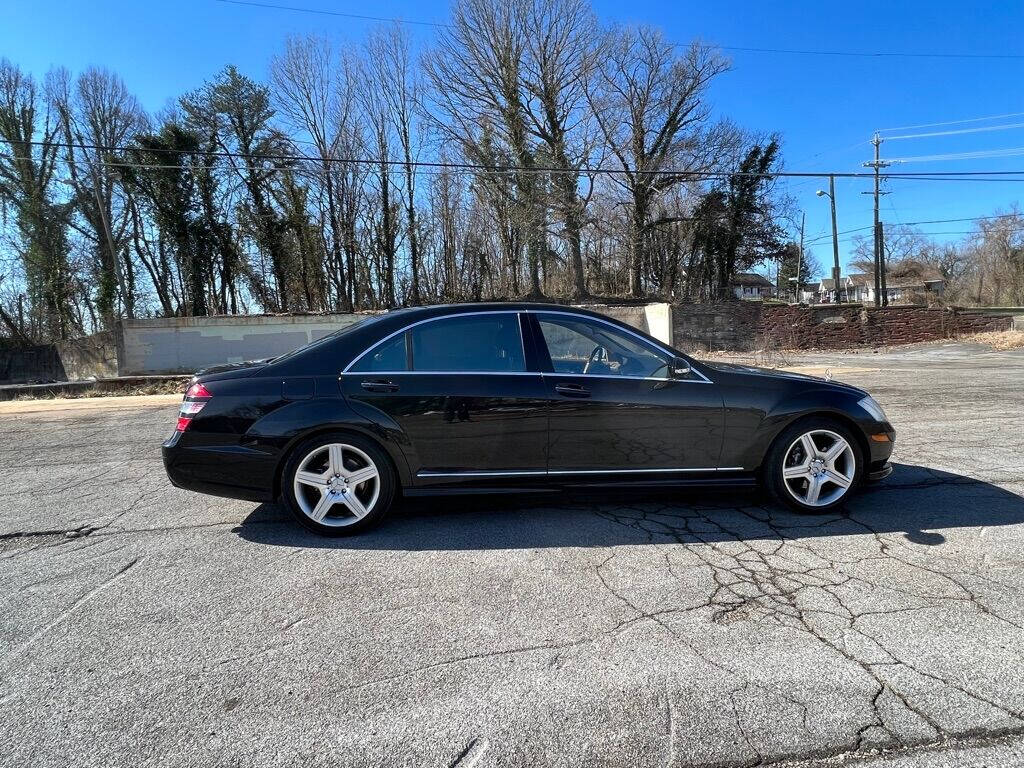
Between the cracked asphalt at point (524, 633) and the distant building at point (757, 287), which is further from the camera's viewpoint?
the distant building at point (757, 287)

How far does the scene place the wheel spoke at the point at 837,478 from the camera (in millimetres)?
4203

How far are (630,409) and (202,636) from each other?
282cm

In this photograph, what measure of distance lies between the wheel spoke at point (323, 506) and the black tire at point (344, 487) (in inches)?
0.4

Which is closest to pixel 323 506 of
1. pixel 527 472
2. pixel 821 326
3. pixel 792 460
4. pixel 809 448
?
pixel 527 472

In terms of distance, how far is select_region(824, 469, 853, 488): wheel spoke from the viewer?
4203 mm

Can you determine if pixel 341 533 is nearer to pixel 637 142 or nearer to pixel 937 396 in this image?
pixel 937 396

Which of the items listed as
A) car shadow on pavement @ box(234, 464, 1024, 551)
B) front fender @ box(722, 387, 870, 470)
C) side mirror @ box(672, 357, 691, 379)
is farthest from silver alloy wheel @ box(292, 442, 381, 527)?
front fender @ box(722, 387, 870, 470)

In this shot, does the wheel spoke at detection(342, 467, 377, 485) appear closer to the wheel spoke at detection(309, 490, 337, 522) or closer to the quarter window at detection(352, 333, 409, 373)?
the wheel spoke at detection(309, 490, 337, 522)

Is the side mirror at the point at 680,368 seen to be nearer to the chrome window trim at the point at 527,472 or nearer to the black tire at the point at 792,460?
the chrome window trim at the point at 527,472

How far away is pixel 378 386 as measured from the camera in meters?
3.94

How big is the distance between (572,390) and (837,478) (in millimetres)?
2065

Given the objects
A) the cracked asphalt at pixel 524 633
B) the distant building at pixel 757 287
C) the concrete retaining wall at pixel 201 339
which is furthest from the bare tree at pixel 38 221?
the distant building at pixel 757 287

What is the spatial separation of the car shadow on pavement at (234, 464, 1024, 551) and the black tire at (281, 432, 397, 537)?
0.10 metres

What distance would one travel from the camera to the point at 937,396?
32.7 feet
